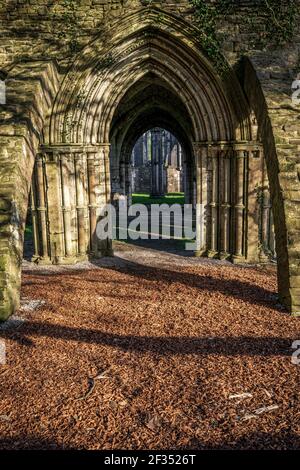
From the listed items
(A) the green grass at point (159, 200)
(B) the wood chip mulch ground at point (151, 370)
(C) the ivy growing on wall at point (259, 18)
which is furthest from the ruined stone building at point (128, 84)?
(A) the green grass at point (159, 200)

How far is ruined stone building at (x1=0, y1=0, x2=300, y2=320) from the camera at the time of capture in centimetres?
716

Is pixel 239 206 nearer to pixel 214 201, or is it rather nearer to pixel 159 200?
pixel 214 201

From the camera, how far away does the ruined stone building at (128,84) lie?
716 centimetres

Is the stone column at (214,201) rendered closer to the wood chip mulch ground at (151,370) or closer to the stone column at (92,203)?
the wood chip mulch ground at (151,370)

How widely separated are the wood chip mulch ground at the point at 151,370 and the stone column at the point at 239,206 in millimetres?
1778

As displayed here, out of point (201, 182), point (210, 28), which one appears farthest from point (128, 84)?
point (201, 182)

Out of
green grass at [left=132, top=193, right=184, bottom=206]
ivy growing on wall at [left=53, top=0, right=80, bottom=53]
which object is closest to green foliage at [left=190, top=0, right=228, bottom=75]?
ivy growing on wall at [left=53, top=0, right=80, bottom=53]

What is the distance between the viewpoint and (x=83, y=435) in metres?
3.36

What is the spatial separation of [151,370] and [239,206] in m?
5.31

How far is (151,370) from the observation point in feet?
14.4

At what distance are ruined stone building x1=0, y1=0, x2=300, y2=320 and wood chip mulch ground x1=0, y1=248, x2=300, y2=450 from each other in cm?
140

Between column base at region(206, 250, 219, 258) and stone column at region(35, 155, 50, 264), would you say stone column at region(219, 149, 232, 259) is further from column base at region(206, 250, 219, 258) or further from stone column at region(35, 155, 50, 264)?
stone column at region(35, 155, 50, 264)
